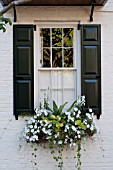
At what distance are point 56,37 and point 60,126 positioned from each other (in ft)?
5.35

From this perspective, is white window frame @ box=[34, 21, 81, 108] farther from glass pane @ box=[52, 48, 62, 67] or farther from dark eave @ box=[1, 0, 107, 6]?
dark eave @ box=[1, 0, 107, 6]

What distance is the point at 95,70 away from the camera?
Result: 18.8ft

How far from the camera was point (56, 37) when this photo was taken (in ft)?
19.5

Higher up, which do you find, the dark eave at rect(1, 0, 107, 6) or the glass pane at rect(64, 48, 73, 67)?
the dark eave at rect(1, 0, 107, 6)

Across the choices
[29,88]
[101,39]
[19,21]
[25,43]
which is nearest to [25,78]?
[29,88]

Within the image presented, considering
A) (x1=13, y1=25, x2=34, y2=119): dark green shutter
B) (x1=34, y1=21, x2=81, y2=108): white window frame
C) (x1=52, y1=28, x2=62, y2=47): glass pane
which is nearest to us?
(x1=13, y1=25, x2=34, y2=119): dark green shutter

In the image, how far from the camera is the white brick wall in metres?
5.71

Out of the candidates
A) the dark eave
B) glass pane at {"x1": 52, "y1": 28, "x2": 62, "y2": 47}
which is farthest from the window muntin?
the dark eave

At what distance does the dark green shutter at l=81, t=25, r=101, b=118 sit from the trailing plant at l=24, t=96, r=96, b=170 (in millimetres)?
165

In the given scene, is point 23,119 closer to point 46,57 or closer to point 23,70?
point 23,70

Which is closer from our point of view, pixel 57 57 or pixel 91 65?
pixel 91 65

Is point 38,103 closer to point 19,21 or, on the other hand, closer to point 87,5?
point 19,21

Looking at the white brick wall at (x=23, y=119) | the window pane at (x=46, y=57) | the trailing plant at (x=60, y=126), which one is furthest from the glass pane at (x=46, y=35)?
the trailing plant at (x=60, y=126)

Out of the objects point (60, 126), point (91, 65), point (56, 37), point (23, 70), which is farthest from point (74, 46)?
point (60, 126)
